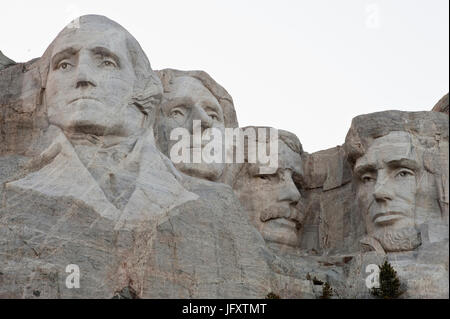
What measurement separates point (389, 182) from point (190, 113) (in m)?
2.60

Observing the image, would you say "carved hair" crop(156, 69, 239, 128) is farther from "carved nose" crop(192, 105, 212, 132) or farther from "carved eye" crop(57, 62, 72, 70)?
"carved eye" crop(57, 62, 72, 70)

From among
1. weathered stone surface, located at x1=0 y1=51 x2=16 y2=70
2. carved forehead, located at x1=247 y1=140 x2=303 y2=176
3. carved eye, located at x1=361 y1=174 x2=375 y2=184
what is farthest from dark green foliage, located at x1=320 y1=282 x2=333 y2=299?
weathered stone surface, located at x1=0 y1=51 x2=16 y2=70

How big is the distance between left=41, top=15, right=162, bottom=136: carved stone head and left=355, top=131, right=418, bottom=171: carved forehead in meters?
2.78

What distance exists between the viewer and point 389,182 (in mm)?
17703

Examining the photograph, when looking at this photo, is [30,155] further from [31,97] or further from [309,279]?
[309,279]

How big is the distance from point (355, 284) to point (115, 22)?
4.26 m

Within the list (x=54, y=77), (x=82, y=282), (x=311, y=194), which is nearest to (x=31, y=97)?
(x=54, y=77)

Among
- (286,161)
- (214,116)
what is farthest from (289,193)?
(214,116)

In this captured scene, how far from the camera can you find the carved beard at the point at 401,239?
17.2 m

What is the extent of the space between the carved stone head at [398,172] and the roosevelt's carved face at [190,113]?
1.78 m

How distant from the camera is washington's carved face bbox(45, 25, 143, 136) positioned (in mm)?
16625

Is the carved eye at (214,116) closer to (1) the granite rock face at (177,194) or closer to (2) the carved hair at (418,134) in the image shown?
(1) the granite rock face at (177,194)

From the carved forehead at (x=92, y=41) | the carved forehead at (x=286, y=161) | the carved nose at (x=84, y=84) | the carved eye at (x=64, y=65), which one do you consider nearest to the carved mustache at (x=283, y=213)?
the carved forehead at (x=286, y=161)

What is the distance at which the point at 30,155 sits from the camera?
16.9 m
